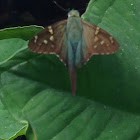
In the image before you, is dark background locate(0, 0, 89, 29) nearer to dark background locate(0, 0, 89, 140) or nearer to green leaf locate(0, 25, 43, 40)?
dark background locate(0, 0, 89, 140)

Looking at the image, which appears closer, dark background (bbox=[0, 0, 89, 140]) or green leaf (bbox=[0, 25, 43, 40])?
green leaf (bbox=[0, 25, 43, 40])

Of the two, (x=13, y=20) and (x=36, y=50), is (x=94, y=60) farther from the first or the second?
(x=13, y=20)

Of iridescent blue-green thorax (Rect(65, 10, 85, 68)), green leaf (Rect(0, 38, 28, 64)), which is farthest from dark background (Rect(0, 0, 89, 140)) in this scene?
iridescent blue-green thorax (Rect(65, 10, 85, 68))

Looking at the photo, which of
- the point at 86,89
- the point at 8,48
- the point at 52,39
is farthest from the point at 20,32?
the point at 8,48

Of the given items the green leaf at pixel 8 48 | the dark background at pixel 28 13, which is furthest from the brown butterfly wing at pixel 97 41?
the dark background at pixel 28 13

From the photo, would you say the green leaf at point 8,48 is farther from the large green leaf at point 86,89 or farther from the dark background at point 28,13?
the dark background at point 28,13

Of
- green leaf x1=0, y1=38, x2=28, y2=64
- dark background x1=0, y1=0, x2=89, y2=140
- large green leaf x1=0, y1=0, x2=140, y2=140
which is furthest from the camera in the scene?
dark background x1=0, y1=0, x2=89, y2=140

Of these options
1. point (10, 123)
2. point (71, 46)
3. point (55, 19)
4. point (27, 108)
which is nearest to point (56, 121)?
point (27, 108)
